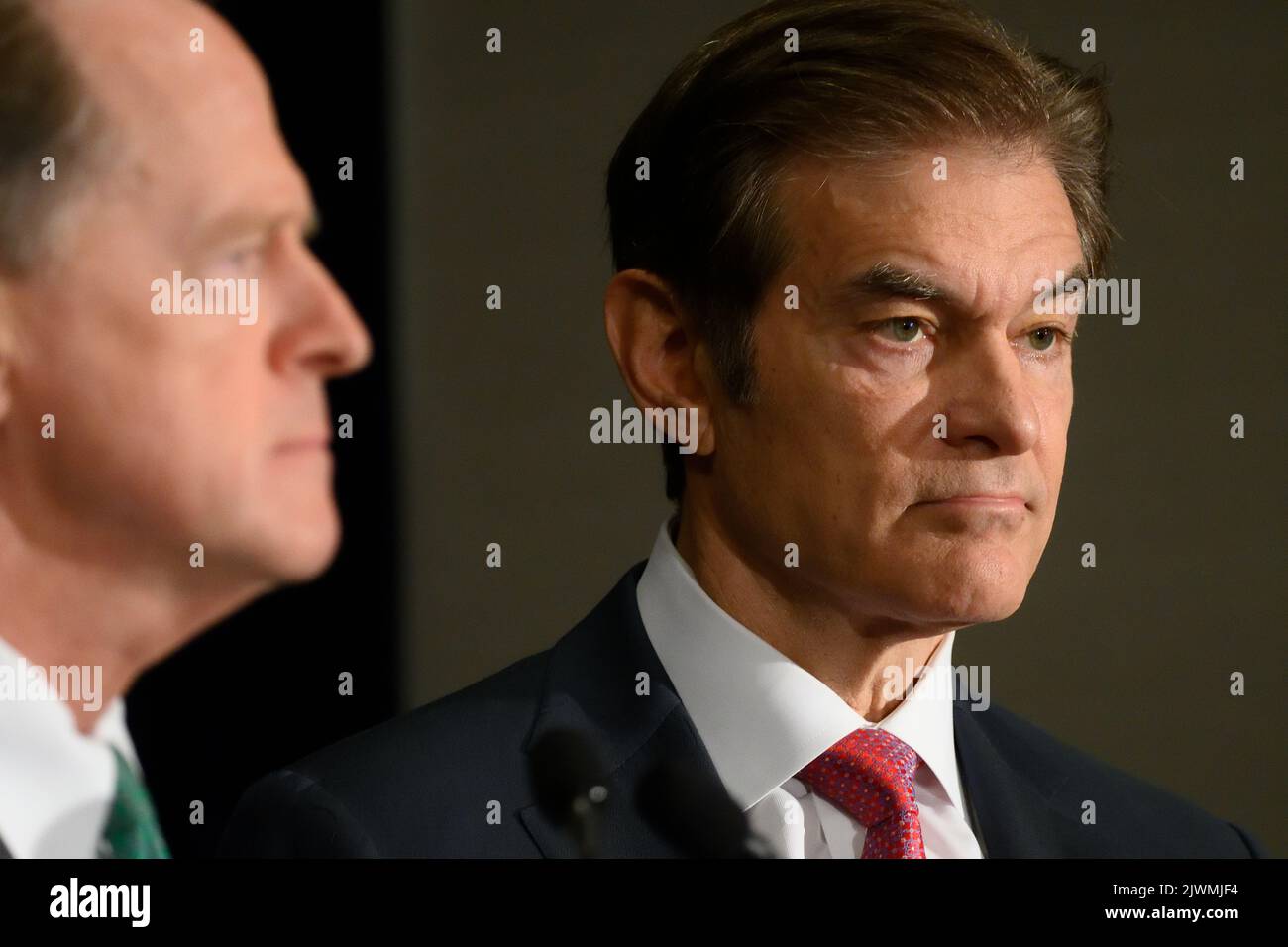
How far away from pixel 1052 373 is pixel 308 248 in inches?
31.7

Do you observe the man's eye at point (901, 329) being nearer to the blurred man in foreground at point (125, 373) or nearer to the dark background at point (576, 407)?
the dark background at point (576, 407)

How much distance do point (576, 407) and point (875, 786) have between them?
22.0 inches

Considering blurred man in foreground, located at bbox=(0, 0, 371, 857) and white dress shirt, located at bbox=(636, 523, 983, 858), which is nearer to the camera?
blurred man in foreground, located at bbox=(0, 0, 371, 857)

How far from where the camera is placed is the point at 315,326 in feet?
6.20

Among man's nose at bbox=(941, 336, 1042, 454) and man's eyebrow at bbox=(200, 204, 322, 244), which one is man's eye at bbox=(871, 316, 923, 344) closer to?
man's nose at bbox=(941, 336, 1042, 454)

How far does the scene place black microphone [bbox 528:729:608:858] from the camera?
1408 mm

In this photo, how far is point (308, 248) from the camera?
6.29ft

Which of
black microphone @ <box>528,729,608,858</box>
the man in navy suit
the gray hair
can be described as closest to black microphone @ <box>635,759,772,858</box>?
black microphone @ <box>528,729,608,858</box>

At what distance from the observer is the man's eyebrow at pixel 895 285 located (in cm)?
183

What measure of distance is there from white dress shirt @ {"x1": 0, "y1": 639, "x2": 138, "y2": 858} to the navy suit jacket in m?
0.16

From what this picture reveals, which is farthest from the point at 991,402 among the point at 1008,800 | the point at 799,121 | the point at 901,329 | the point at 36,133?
the point at 36,133

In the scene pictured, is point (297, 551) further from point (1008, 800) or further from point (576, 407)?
point (1008, 800)

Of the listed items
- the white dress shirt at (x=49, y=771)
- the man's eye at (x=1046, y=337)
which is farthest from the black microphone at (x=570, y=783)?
the man's eye at (x=1046, y=337)
